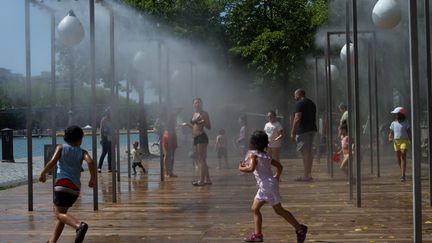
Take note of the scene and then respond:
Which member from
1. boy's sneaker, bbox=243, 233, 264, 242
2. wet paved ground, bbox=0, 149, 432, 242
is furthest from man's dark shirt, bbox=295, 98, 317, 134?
boy's sneaker, bbox=243, 233, 264, 242

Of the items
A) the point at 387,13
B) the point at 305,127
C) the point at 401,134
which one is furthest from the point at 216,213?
the point at 401,134

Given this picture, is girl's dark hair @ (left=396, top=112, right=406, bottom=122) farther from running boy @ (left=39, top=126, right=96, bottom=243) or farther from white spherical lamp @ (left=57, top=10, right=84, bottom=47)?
running boy @ (left=39, top=126, right=96, bottom=243)

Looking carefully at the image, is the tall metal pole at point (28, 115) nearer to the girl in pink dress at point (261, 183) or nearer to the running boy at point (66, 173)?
the running boy at point (66, 173)

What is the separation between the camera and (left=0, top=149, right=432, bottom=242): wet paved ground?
8.00m

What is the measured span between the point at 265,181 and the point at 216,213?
2477 mm

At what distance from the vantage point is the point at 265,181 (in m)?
7.65

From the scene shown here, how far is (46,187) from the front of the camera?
15406 mm

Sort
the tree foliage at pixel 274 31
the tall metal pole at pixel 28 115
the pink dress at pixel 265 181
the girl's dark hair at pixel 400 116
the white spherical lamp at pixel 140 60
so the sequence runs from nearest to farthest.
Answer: the pink dress at pixel 265 181 → the tall metal pole at pixel 28 115 → the girl's dark hair at pixel 400 116 → the white spherical lamp at pixel 140 60 → the tree foliage at pixel 274 31

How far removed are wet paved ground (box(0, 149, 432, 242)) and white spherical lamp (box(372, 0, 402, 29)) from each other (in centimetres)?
280

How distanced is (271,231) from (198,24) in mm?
22187

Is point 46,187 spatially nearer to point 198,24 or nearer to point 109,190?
point 109,190

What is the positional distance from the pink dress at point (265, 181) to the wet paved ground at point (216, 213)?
1.57ft

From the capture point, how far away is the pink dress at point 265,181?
758 centimetres

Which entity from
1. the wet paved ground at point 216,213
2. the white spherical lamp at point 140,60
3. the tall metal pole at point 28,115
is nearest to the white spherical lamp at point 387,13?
the wet paved ground at point 216,213
